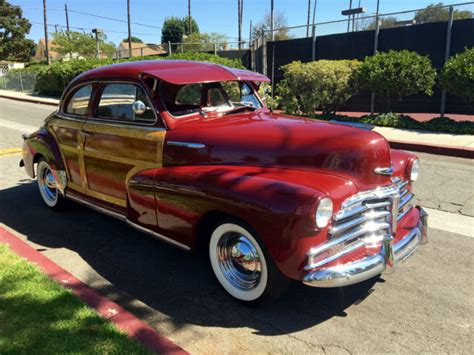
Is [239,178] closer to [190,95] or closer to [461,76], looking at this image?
[190,95]

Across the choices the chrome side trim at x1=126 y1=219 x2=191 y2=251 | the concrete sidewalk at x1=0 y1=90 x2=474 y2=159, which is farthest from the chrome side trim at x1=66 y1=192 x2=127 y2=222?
the concrete sidewalk at x1=0 y1=90 x2=474 y2=159

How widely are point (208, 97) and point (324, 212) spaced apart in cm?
212

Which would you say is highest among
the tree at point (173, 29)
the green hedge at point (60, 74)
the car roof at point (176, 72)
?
the tree at point (173, 29)

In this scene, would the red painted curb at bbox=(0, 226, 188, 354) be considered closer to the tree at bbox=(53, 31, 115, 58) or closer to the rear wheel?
the rear wheel

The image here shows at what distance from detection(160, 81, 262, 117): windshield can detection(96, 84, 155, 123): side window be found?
215mm

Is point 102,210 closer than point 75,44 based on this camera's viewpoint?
Yes

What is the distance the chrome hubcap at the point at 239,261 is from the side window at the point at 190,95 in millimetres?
1546

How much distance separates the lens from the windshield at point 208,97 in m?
4.05

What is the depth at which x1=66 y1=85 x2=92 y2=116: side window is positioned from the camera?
4729 mm

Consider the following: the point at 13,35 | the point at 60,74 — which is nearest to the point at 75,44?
the point at 13,35

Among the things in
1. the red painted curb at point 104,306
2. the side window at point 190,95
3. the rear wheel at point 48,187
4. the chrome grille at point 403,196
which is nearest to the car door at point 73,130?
the rear wheel at point 48,187

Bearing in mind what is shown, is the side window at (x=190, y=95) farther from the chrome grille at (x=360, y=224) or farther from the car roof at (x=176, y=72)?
the chrome grille at (x=360, y=224)

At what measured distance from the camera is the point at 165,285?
144 inches

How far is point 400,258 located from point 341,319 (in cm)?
62
